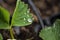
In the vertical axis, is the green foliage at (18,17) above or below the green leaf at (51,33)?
above

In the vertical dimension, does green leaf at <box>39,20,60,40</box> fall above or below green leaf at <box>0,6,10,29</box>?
below

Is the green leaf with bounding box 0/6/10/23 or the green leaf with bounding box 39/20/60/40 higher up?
the green leaf with bounding box 0/6/10/23

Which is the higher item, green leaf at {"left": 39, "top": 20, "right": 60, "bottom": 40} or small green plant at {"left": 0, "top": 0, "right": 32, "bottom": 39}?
small green plant at {"left": 0, "top": 0, "right": 32, "bottom": 39}

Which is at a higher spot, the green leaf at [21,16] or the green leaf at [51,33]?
the green leaf at [21,16]

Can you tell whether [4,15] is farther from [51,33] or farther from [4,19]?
[51,33]

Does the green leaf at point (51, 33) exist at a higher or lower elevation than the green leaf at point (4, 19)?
lower

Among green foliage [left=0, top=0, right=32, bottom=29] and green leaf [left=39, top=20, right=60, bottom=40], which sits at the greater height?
green foliage [left=0, top=0, right=32, bottom=29]

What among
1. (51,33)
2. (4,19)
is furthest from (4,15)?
(51,33)
